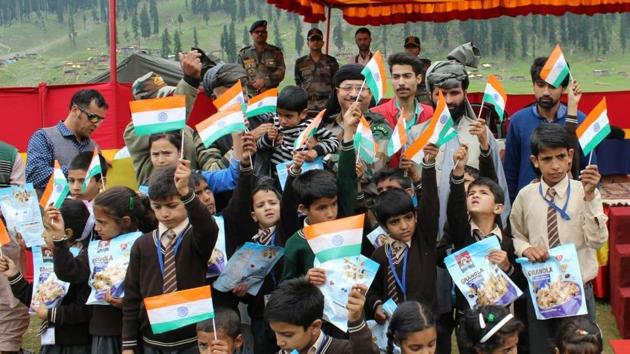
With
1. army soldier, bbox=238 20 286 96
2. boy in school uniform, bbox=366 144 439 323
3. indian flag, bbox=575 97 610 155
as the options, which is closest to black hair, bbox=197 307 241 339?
boy in school uniform, bbox=366 144 439 323

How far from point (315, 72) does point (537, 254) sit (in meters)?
4.99

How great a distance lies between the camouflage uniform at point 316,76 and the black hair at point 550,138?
4016mm

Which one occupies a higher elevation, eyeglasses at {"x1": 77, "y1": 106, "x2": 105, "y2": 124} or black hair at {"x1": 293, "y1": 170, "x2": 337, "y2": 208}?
eyeglasses at {"x1": 77, "y1": 106, "x2": 105, "y2": 124}

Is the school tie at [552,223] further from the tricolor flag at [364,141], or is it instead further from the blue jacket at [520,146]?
the tricolor flag at [364,141]

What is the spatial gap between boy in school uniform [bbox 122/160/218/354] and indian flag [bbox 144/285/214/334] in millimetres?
328

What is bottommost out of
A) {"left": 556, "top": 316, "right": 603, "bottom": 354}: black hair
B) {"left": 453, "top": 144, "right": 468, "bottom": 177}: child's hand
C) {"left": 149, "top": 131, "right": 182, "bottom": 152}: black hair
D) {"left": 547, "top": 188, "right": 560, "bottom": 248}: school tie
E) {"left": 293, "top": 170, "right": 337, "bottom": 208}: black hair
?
{"left": 556, "top": 316, "right": 603, "bottom": 354}: black hair

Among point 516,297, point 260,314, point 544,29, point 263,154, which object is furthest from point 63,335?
point 544,29

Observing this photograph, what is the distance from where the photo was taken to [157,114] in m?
5.02

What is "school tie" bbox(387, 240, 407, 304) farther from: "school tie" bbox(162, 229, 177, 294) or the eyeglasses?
the eyeglasses

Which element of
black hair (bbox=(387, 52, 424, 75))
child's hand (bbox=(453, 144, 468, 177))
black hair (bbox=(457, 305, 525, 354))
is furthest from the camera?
black hair (bbox=(387, 52, 424, 75))

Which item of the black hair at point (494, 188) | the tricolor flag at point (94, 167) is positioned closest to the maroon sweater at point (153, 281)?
the tricolor flag at point (94, 167)

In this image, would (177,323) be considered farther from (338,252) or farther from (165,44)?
(165,44)

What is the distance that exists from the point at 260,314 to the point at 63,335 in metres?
1.15

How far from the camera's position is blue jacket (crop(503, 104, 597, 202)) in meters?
5.97
